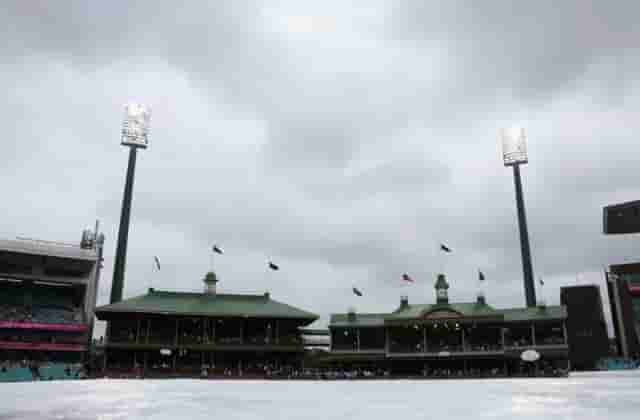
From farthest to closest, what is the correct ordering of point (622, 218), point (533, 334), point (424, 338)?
point (622, 218) → point (424, 338) → point (533, 334)

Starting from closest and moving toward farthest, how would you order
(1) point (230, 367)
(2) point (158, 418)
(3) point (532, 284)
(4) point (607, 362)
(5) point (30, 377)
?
1. (2) point (158, 418)
2. (5) point (30, 377)
3. (1) point (230, 367)
4. (4) point (607, 362)
5. (3) point (532, 284)

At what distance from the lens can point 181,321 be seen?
240ft

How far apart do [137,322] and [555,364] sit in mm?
58462

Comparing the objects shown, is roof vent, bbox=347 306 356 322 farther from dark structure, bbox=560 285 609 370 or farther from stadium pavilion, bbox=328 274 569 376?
dark structure, bbox=560 285 609 370

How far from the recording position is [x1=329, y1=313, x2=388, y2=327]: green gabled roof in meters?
81.1

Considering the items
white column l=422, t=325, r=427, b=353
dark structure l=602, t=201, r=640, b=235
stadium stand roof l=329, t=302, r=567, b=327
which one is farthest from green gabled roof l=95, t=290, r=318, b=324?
dark structure l=602, t=201, r=640, b=235

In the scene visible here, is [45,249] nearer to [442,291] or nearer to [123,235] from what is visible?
[123,235]

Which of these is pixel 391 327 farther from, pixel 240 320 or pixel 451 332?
pixel 240 320

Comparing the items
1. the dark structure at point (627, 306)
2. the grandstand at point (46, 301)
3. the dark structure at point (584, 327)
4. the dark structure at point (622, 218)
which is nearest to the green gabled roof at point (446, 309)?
the dark structure at point (584, 327)

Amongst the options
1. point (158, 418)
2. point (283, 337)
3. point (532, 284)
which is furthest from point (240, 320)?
point (158, 418)

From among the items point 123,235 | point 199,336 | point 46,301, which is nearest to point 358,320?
point 199,336

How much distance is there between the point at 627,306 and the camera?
293ft

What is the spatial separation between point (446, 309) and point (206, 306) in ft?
115

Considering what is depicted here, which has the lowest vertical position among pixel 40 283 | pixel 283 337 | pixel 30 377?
pixel 30 377
